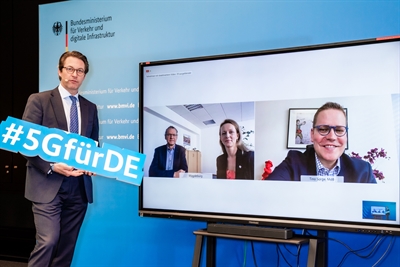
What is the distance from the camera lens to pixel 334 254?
9.83ft

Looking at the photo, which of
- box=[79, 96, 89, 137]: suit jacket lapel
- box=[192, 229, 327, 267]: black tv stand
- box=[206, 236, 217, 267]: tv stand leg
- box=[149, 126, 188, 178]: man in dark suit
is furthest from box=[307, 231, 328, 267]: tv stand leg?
box=[79, 96, 89, 137]: suit jacket lapel

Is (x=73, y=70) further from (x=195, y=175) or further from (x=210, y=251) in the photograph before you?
Answer: (x=210, y=251)

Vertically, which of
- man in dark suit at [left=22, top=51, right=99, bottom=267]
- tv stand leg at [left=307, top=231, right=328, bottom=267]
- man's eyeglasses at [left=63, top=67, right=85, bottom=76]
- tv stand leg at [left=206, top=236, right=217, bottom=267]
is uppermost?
man's eyeglasses at [left=63, top=67, right=85, bottom=76]

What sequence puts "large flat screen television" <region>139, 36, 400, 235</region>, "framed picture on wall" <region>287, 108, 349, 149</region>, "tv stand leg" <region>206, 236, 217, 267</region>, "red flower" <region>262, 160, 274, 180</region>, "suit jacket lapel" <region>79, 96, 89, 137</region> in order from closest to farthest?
"large flat screen television" <region>139, 36, 400, 235</region> → "framed picture on wall" <region>287, 108, 349, 149</region> → "red flower" <region>262, 160, 274, 180</region> → "suit jacket lapel" <region>79, 96, 89, 137</region> → "tv stand leg" <region>206, 236, 217, 267</region>

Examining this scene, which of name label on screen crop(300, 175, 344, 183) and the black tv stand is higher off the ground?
name label on screen crop(300, 175, 344, 183)

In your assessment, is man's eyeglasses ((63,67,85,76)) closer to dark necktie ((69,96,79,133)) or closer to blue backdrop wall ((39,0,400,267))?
dark necktie ((69,96,79,133))

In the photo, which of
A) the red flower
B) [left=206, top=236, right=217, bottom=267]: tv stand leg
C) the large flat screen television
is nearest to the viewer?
the large flat screen television

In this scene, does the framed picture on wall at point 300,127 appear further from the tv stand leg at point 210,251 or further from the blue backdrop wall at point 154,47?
the tv stand leg at point 210,251

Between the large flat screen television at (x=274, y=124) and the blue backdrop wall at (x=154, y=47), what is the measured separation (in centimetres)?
38

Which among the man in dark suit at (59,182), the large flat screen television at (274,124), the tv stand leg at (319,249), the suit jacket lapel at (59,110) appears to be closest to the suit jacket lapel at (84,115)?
the man in dark suit at (59,182)

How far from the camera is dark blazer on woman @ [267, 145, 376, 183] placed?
103 inches

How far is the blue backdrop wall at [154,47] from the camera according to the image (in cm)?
302

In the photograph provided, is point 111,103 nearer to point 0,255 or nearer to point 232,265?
point 232,265

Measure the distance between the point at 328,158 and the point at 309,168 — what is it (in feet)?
0.42
